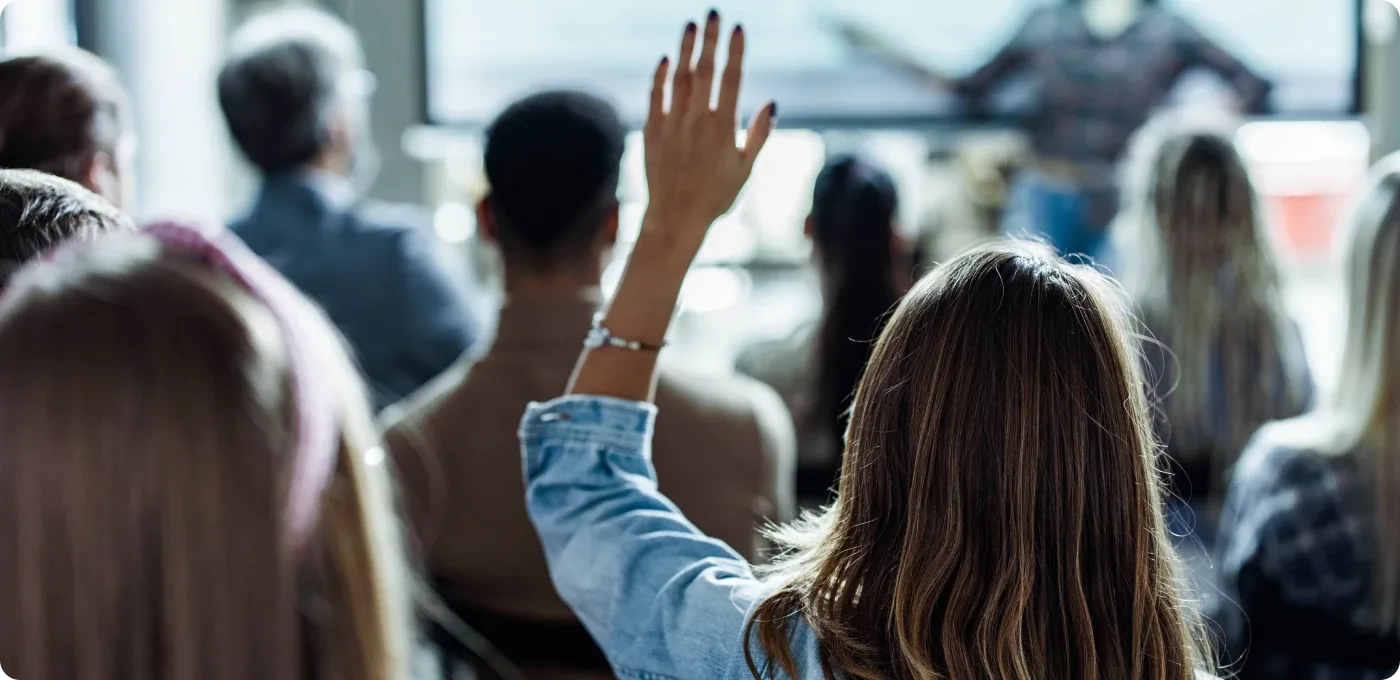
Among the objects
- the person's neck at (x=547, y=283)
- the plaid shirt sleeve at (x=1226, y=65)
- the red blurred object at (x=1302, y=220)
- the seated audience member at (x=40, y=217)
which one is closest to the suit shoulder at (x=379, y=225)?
the person's neck at (x=547, y=283)

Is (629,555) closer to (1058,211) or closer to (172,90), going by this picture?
(1058,211)

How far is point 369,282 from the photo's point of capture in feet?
6.59

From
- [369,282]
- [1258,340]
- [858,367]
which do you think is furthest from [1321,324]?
[369,282]

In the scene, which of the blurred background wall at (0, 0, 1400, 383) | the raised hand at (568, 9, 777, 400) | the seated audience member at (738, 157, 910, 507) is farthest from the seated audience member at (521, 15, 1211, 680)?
the blurred background wall at (0, 0, 1400, 383)

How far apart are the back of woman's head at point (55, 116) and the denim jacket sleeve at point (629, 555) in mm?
707

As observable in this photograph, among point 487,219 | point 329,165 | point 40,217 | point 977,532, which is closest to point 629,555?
point 977,532

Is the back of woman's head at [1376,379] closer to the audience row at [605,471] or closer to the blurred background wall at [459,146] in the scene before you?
the audience row at [605,471]

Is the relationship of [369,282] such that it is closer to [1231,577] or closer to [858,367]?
[858,367]

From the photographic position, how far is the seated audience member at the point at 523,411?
4.55 ft

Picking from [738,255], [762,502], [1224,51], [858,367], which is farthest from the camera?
[738,255]

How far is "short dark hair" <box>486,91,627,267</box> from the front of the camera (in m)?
1.49

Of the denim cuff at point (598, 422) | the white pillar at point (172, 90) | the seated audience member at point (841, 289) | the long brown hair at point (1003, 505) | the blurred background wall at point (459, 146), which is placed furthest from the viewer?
the white pillar at point (172, 90)

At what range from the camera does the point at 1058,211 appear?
2984 millimetres

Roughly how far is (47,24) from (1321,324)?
424 centimetres
